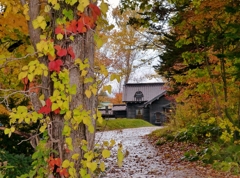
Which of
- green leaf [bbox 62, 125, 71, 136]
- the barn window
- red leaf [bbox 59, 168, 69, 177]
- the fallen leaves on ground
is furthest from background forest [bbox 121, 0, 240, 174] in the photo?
the barn window

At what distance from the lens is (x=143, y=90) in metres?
36.2

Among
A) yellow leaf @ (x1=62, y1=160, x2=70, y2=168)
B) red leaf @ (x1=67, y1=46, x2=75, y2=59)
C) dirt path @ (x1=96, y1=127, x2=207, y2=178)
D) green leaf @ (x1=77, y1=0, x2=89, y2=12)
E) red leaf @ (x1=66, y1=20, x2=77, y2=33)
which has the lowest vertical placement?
dirt path @ (x1=96, y1=127, x2=207, y2=178)

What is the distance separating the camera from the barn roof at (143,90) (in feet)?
112

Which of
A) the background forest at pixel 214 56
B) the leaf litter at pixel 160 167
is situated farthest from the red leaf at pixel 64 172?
the background forest at pixel 214 56

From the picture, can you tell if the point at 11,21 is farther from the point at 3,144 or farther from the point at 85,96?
the point at 3,144

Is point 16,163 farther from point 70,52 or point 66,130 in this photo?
point 70,52

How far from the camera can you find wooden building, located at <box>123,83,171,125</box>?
107 ft

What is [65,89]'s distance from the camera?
7.69 feet

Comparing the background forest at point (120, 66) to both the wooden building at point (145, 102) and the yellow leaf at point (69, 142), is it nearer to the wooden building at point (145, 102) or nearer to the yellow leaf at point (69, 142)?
the yellow leaf at point (69, 142)

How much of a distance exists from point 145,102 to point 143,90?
2397mm

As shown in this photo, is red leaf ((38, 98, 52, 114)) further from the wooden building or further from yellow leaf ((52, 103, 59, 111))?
the wooden building

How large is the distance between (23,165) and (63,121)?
7.90 feet

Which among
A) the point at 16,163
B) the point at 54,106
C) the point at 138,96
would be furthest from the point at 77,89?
the point at 138,96

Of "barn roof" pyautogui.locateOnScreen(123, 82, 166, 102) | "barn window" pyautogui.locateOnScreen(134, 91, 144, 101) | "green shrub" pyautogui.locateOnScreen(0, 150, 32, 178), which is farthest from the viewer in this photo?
"barn window" pyautogui.locateOnScreen(134, 91, 144, 101)
